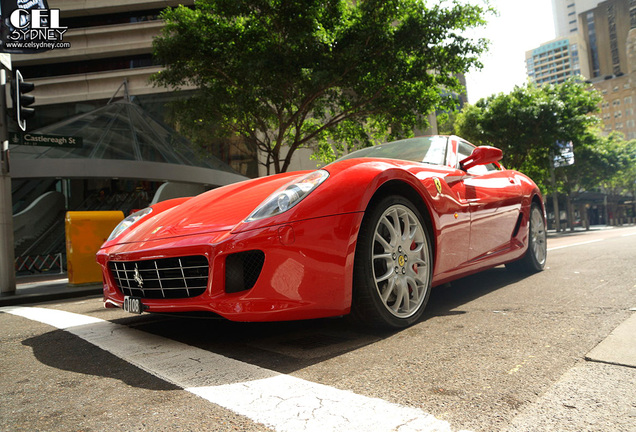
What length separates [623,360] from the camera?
1903mm

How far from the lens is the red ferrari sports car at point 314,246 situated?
229cm

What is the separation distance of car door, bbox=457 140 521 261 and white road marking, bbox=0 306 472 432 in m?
2.10

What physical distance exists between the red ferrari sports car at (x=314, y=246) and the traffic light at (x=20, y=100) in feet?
19.0

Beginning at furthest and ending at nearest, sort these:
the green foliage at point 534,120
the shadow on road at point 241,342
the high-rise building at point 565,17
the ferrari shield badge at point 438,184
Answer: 1. the high-rise building at point 565,17
2. the green foliage at point 534,120
3. the ferrari shield badge at point 438,184
4. the shadow on road at point 241,342


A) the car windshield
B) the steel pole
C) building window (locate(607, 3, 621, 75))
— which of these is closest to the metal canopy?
the steel pole

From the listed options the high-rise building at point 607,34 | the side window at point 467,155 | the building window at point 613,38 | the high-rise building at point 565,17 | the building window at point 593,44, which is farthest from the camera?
the high-rise building at point 565,17

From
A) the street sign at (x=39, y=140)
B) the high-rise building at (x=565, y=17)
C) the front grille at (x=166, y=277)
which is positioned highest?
the high-rise building at (x=565, y=17)

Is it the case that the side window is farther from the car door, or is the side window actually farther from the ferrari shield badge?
the ferrari shield badge

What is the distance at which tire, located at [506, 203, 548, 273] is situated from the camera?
479cm

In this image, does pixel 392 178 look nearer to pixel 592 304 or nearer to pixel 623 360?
pixel 623 360

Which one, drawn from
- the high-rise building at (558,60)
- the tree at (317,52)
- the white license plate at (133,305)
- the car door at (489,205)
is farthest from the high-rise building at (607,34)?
the white license plate at (133,305)

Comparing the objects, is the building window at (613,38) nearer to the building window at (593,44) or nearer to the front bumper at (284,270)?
the building window at (593,44)

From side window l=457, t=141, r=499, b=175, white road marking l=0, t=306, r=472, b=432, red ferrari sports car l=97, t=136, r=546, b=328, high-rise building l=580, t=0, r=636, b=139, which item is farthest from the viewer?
high-rise building l=580, t=0, r=636, b=139

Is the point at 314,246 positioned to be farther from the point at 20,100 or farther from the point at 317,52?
the point at 317,52
